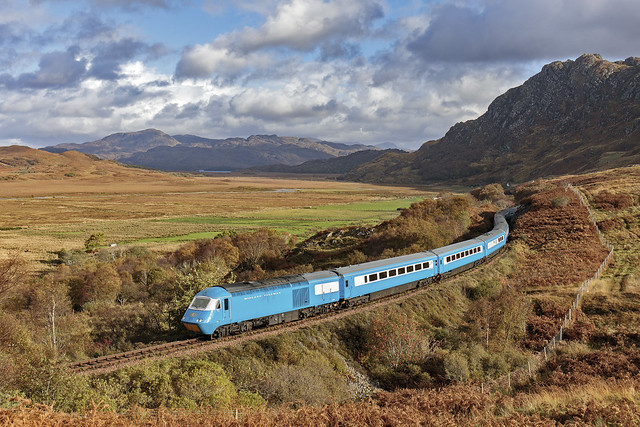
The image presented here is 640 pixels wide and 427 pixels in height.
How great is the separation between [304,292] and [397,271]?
9274mm

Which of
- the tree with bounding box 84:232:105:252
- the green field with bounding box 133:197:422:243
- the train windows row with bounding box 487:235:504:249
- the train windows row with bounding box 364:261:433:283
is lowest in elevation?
the green field with bounding box 133:197:422:243

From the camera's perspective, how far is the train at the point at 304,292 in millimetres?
23344

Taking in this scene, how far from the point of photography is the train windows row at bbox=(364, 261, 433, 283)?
103 feet

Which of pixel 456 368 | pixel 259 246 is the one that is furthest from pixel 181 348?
pixel 259 246

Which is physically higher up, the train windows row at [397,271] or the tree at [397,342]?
the train windows row at [397,271]

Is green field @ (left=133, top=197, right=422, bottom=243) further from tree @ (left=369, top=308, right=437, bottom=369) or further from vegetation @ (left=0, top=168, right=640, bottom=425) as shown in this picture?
tree @ (left=369, top=308, right=437, bottom=369)

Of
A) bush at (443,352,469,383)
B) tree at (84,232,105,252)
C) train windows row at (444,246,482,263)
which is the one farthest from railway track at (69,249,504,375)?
tree at (84,232,105,252)

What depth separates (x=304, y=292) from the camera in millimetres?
27188

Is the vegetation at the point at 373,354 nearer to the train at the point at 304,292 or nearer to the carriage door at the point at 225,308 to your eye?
the train at the point at 304,292

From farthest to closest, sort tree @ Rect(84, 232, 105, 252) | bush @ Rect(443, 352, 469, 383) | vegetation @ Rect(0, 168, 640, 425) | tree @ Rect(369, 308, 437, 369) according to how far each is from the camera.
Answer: tree @ Rect(84, 232, 105, 252), tree @ Rect(369, 308, 437, 369), bush @ Rect(443, 352, 469, 383), vegetation @ Rect(0, 168, 640, 425)

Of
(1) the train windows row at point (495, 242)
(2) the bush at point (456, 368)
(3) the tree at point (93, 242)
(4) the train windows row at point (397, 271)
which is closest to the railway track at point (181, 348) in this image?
(4) the train windows row at point (397, 271)

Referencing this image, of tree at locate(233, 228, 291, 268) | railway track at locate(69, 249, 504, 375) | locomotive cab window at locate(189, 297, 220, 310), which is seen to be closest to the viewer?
railway track at locate(69, 249, 504, 375)

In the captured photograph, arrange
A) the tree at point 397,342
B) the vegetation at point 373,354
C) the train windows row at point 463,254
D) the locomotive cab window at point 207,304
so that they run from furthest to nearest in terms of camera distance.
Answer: the train windows row at point 463,254, the tree at point 397,342, the locomotive cab window at point 207,304, the vegetation at point 373,354

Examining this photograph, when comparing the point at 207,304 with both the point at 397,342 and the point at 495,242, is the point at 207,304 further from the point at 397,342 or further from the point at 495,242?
the point at 495,242
